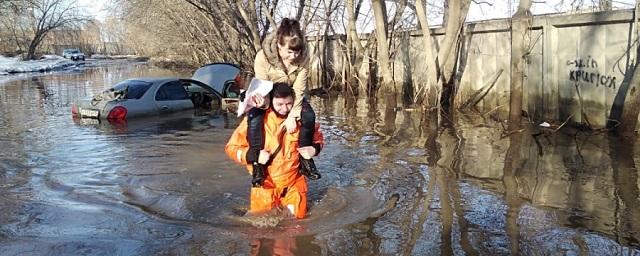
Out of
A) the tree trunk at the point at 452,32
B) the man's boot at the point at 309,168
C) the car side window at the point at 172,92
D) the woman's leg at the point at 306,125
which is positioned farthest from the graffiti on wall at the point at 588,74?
the car side window at the point at 172,92

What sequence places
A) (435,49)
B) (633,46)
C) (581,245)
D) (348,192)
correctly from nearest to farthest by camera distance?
1. (581,245)
2. (348,192)
3. (633,46)
4. (435,49)

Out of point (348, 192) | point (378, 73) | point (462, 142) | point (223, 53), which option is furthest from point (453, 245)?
point (223, 53)

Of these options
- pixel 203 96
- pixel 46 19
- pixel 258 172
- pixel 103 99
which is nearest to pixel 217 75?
pixel 203 96

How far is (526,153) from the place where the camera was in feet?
28.2

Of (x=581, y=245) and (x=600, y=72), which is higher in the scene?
(x=600, y=72)

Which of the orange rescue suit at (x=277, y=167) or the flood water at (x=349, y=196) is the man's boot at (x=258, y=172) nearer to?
the orange rescue suit at (x=277, y=167)

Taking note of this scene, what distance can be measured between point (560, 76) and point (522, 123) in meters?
1.13

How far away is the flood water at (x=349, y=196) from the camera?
4828mm

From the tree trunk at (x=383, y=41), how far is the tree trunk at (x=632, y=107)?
8.12 meters

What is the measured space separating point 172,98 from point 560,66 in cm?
876

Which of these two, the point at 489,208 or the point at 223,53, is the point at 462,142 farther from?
the point at 223,53

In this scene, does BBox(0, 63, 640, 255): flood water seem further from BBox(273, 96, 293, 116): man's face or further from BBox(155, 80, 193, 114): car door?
BBox(155, 80, 193, 114): car door

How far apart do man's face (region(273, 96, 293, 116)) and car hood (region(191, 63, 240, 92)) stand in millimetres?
12885

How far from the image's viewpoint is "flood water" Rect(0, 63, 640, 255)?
4.83m
